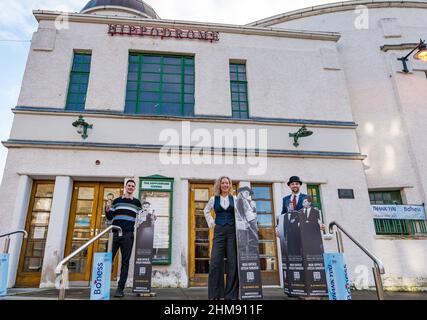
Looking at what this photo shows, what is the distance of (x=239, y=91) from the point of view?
9.73 m

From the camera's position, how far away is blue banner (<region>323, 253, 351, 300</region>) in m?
4.81

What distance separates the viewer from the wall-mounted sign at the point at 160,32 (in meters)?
9.57

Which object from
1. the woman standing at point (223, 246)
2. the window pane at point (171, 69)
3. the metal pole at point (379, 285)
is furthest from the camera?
the window pane at point (171, 69)

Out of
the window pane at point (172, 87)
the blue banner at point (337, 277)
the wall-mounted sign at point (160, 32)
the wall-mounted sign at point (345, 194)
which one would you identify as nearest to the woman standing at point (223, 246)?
the blue banner at point (337, 277)

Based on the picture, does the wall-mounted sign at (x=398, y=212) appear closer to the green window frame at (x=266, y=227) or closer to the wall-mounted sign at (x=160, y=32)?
the green window frame at (x=266, y=227)

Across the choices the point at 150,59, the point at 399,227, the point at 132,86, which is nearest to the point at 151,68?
the point at 150,59

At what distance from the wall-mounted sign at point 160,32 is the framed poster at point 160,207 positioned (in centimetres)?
489

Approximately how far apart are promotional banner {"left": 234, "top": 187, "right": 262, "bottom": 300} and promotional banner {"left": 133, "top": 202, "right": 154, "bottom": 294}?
2.09m

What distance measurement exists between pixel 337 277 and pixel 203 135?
17.3ft

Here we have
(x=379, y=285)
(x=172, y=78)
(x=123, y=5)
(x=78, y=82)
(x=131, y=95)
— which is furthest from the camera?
(x=123, y=5)

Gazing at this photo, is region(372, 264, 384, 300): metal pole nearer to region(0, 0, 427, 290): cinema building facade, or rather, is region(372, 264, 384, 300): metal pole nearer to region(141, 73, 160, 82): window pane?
region(0, 0, 427, 290): cinema building facade

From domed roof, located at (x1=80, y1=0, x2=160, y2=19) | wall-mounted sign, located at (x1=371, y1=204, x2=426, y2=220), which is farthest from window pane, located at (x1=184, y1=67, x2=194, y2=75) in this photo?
wall-mounted sign, located at (x1=371, y1=204, x2=426, y2=220)

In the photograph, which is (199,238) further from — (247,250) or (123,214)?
(247,250)
